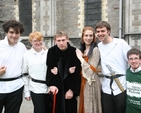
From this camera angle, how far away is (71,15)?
1229 cm

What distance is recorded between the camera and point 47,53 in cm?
298

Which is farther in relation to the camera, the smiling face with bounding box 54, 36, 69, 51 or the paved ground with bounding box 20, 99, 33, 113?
the paved ground with bounding box 20, 99, 33, 113

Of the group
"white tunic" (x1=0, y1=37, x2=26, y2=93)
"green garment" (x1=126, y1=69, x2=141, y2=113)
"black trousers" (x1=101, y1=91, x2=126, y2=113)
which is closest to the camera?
"green garment" (x1=126, y1=69, x2=141, y2=113)

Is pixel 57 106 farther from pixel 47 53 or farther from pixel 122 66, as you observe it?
pixel 122 66

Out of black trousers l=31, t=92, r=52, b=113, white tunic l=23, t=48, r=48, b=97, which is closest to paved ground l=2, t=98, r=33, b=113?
black trousers l=31, t=92, r=52, b=113

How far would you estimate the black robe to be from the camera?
288 cm

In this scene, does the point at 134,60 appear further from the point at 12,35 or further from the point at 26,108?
the point at 26,108

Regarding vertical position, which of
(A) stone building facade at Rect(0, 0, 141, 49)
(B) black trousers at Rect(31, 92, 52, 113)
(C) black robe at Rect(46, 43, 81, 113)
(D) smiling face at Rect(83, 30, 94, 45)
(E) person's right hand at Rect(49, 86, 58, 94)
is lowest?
(B) black trousers at Rect(31, 92, 52, 113)

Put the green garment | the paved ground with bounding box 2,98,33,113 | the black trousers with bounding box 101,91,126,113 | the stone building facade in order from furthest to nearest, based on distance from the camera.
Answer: the stone building facade, the paved ground with bounding box 2,98,33,113, the black trousers with bounding box 101,91,126,113, the green garment

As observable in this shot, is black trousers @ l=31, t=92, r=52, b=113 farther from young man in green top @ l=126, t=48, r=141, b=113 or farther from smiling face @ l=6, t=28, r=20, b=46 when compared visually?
young man in green top @ l=126, t=48, r=141, b=113

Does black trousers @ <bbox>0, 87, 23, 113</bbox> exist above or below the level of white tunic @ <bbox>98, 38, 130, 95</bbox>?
below

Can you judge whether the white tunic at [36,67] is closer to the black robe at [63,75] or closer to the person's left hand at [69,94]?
the black robe at [63,75]

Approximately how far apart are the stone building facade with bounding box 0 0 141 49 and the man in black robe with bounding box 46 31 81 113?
7758 mm

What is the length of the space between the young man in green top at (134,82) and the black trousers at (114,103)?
0.09 m
